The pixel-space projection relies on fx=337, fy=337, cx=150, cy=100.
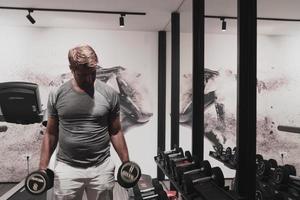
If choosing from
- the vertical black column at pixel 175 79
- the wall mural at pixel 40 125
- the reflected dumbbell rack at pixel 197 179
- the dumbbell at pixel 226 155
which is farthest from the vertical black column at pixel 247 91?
the wall mural at pixel 40 125

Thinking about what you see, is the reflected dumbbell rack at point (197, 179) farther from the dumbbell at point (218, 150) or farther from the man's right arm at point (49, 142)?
the man's right arm at point (49, 142)

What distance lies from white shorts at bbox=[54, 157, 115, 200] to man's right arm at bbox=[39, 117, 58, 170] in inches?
3.4

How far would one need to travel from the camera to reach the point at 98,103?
2.21 m

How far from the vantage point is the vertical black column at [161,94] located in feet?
19.7

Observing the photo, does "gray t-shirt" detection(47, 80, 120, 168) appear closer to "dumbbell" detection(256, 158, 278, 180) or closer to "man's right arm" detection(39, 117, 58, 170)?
"man's right arm" detection(39, 117, 58, 170)

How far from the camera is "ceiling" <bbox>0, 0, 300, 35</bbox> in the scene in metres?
2.67

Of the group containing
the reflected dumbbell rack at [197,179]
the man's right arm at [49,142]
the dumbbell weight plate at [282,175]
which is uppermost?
the man's right arm at [49,142]

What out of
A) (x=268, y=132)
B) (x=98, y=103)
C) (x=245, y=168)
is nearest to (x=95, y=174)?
(x=98, y=103)

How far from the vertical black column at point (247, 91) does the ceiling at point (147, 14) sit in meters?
0.33

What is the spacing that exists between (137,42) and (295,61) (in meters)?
3.80

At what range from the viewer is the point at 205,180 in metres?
2.87

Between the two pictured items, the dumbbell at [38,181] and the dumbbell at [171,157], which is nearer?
the dumbbell at [38,181]

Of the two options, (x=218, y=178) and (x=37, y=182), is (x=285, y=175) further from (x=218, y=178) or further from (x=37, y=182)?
(x=37, y=182)

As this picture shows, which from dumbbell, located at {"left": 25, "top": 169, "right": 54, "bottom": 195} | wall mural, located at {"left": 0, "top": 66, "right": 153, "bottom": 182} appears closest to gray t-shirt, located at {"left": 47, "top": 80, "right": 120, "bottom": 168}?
dumbbell, located at {"left": 25, "top": 169, "right": 54, "bottom": 195}
